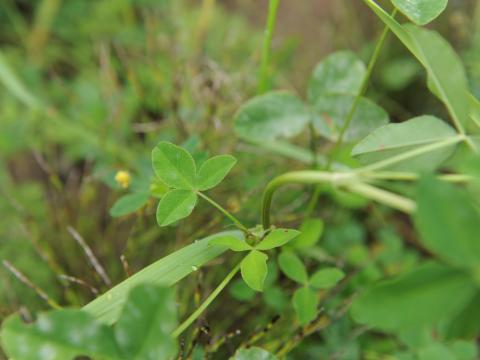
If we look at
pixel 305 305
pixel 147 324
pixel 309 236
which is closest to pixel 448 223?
pixel 147 324

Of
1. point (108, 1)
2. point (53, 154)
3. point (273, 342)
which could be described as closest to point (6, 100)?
point (53, 154)

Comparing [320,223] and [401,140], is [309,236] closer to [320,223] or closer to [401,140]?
[320,223]

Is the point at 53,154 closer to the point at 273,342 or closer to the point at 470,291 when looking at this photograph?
the point at 273,342

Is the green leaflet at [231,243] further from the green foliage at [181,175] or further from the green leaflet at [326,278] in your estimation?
the green leaflet at [326,278]

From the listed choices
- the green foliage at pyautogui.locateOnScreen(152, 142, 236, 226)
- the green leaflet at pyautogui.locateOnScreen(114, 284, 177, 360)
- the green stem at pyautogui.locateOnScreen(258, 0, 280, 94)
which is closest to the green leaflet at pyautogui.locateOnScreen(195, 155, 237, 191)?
the green foliage at pyautogui.locateOnScreen(152, 142, 236, 226)

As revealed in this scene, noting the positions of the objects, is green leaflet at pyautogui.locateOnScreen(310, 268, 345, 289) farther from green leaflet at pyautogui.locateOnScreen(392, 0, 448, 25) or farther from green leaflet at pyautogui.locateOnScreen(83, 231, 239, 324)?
green leaflet at pyautogui.locateOnScreen(392, 0, 448, 25)

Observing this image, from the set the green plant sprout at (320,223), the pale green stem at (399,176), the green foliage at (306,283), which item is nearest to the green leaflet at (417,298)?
the green plant sprout at (320,223)
